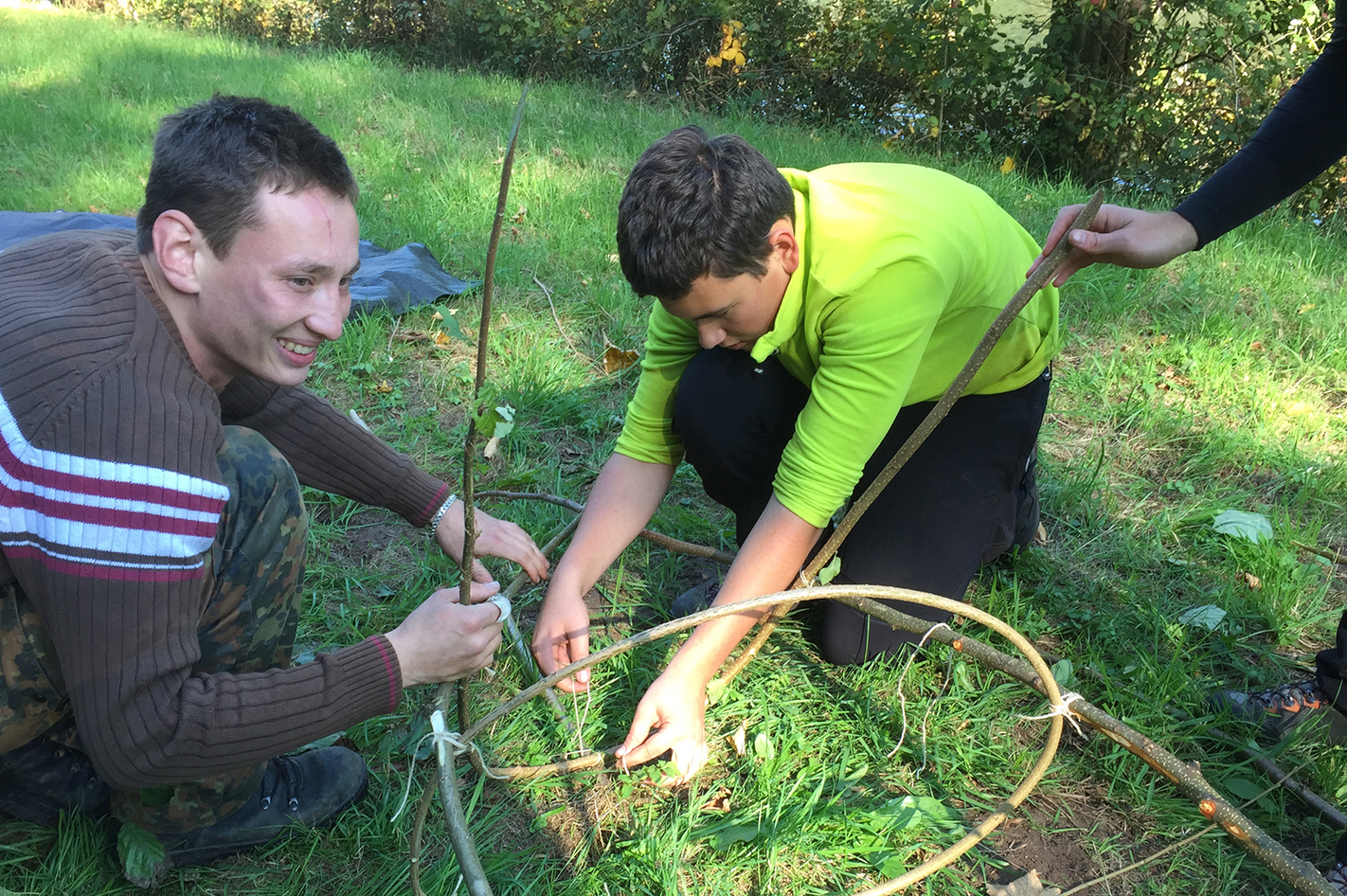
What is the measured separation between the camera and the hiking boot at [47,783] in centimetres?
152

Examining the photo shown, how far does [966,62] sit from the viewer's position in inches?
273

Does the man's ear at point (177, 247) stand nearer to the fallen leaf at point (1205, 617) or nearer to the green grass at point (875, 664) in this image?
the green grass at point (875, 664)

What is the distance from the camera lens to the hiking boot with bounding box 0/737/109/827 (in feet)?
5.00

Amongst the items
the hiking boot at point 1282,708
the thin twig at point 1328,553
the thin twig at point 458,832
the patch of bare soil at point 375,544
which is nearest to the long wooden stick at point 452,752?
the thin twig at point 458,832

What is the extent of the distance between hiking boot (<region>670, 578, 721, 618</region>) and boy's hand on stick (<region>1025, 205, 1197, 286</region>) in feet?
3.53

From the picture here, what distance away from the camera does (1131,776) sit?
190cm

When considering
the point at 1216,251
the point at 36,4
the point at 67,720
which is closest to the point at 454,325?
the point at 67,720

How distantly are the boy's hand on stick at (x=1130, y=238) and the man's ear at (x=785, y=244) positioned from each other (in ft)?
1.42

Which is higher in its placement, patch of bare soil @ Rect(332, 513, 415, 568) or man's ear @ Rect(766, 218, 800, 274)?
man's ear @ Rect(766, 218, 800, 274)

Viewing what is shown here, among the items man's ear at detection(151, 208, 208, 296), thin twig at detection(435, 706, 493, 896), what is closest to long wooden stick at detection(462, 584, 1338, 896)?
thin twig at detection(435, 706, 493, 896)

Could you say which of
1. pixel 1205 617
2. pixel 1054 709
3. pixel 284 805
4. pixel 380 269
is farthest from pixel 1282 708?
pixel 380 269

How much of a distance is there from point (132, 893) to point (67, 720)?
0.33 m

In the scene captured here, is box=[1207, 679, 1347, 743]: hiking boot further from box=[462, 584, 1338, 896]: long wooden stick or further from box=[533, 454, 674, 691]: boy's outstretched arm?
box=[533, 454, 674, 691]: boy's outstretched arm

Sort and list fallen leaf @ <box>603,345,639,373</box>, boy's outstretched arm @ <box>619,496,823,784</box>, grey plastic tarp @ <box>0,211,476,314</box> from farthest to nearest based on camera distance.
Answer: grey plastic tarp @ <box>0,211,476,314</box> → fallen leaf @ <box>603,345,639,373</box> → boy's outstretched arm @ <box>619,496,823,784</box>
